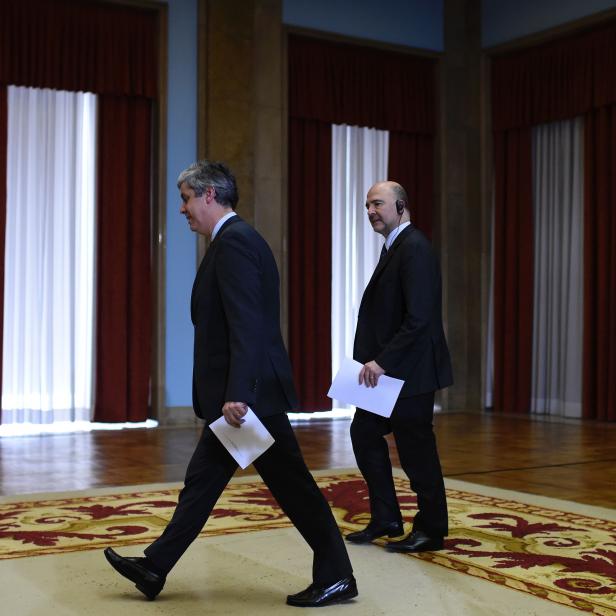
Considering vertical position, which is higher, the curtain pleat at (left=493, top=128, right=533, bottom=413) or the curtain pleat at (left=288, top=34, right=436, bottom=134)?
the curtain pleat at (left=288, top=34, right=436, bottom=134)

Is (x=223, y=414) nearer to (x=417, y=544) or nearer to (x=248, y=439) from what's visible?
(x=248, y=439)

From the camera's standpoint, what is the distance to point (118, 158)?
7.97m

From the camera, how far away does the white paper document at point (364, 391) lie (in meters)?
3.45

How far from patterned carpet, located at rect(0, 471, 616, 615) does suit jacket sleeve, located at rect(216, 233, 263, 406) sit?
3.49ft

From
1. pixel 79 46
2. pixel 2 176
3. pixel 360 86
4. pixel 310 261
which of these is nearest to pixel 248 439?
pixel 2 176

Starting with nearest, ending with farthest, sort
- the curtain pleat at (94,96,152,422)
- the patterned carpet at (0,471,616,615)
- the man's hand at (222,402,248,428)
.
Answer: the man's hand at (222,402,248,428) < the patterned carpet at (0,471,616,615) < the curtain pleat at (94,96,152,422)

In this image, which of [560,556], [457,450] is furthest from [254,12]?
[560,556]

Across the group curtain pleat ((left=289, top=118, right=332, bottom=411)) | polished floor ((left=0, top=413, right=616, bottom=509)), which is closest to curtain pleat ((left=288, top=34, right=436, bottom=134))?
curtain pleat ((left=289, top=118, right=332, bottom=411))

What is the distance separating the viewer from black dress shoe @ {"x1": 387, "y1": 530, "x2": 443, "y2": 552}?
3523 mm

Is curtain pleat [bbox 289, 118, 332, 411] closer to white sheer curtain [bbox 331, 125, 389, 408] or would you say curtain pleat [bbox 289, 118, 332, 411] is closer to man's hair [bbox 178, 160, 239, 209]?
white sheer curtain [bbox 331, 125, 389, 408]

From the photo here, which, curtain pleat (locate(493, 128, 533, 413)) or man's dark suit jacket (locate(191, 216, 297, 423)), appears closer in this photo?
man's dark suit jacket (locate(191, 216, 297, 423))

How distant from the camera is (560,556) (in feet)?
11.4

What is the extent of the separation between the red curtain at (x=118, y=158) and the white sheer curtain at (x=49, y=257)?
0.12 m

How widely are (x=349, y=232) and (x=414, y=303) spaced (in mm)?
5692
